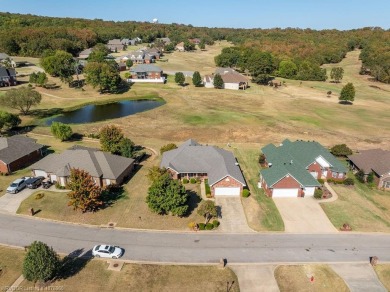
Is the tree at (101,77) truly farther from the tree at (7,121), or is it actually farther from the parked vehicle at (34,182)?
the parked vehicle at (34,182)

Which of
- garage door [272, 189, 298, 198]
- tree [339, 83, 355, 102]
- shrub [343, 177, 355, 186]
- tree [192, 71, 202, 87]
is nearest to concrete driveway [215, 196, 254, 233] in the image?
garage door [272, 189, 298, 198]

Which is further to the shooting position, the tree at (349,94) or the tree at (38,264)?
the tree at (349,94)

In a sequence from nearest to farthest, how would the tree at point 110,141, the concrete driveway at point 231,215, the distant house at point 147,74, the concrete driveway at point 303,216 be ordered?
the concrete driveway at point 231,215 < the concrete driveway at point 303,216 < the tree at point 110,141 < the distant house at point 147,74

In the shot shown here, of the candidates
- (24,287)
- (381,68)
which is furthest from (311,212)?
(381,68)

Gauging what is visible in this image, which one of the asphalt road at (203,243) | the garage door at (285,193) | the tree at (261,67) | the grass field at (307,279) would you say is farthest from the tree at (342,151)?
the tree at (261,67)

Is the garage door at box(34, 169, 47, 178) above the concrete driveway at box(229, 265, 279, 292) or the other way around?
above

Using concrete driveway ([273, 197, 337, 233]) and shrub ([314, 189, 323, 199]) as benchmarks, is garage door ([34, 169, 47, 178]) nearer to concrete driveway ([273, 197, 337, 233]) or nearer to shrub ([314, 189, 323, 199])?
concrete driveway ([273, 197, 337, 233])
